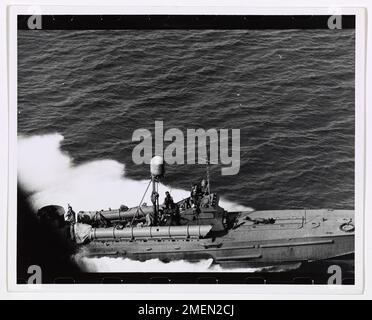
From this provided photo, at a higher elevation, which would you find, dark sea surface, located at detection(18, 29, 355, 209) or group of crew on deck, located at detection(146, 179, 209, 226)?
dark sea surface, located at detection(18, 29, 355, 209)

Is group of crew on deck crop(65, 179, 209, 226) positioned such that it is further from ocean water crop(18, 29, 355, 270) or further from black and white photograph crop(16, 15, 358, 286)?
ocean water crop(18, 29, 355, 270)

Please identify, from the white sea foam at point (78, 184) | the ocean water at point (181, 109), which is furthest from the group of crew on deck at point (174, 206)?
the white sea foam at point (78, 184)

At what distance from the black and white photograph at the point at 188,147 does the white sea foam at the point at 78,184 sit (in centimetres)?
2

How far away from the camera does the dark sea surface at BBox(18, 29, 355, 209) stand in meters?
11.9

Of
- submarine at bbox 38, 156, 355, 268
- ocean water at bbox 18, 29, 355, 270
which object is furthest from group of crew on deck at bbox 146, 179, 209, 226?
ocean water at bbox 18, 29, 355, 270

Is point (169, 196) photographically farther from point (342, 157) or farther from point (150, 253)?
point (342, 157)

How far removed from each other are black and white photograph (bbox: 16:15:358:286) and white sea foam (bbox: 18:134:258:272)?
0.02 m

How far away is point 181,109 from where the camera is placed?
39.3ft

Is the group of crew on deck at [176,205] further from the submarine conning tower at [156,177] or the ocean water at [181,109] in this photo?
the ocean water at [181,109]

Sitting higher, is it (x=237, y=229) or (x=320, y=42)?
(x=320, y=42)
